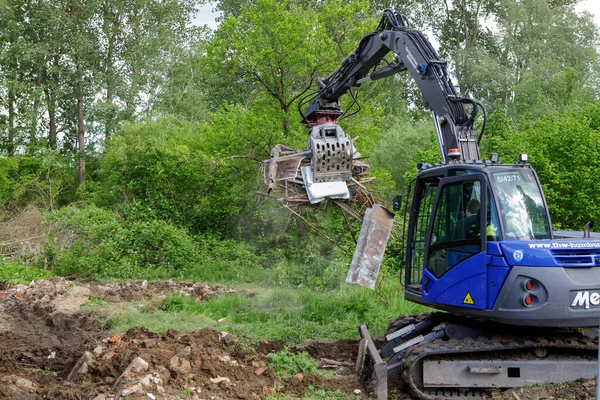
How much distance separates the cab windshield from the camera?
22.2 feet

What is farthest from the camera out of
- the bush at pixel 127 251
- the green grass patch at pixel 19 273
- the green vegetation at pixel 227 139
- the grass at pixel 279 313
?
the bush at pixel 127 251

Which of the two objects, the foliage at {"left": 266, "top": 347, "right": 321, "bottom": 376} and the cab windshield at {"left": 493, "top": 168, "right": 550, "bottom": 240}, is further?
the foliage at {"left": 266, "top": 347, "right": 321, "bottom": 376}

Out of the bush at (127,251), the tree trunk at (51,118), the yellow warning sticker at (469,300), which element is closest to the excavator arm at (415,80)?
the yellow warning sticker at (469,300)

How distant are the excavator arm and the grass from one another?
10.1 ft

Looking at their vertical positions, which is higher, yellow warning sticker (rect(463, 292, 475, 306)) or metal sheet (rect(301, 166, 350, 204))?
metal sheet (rect(301, 166, 350, 204))

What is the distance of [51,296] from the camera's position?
12461 millimetres

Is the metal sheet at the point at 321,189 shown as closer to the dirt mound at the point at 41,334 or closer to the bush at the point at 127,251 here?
the dirt mound at the point at 41,334

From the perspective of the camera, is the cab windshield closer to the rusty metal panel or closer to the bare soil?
the rusty metal panel

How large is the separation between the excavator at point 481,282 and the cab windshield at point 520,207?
0.4 inches

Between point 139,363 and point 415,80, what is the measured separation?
4645 millimetres

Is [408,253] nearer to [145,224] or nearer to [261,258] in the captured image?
[261,258]

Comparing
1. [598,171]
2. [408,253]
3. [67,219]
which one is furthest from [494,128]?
[67,219]

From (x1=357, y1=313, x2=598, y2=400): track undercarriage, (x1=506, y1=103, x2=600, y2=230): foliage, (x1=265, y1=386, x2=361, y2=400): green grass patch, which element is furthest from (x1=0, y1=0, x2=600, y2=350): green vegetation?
(x1=357, y1=313, x2=598, y2=400): track undercarriage

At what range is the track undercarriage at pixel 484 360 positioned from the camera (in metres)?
6.89
